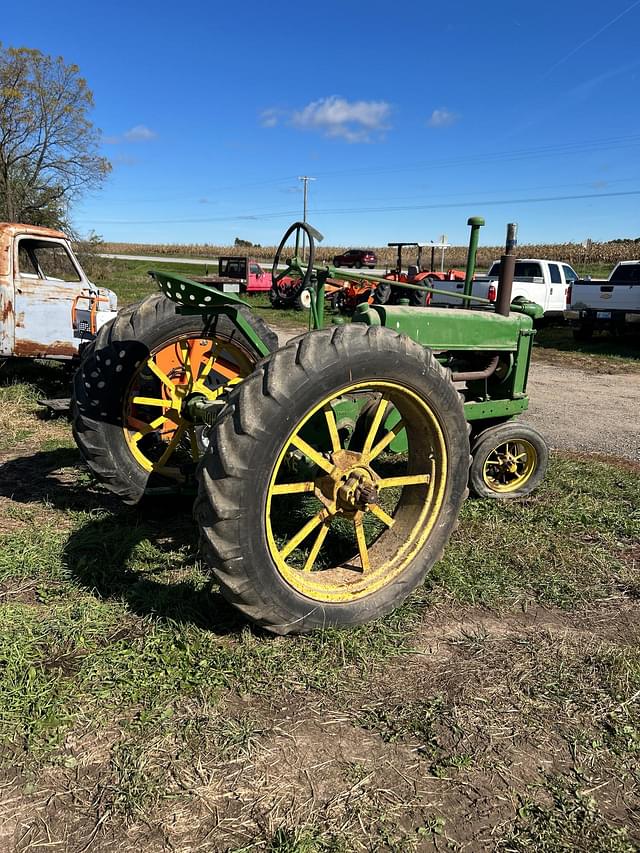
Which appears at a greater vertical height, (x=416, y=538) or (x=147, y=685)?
(x=416, y=538)

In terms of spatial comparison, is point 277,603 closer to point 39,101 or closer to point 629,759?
point 629,759

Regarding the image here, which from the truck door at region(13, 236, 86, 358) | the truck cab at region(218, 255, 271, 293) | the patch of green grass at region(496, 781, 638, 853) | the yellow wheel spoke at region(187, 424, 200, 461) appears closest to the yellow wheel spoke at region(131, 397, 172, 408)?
the yellow wheel spoke at region(187, 424, 200, 461)

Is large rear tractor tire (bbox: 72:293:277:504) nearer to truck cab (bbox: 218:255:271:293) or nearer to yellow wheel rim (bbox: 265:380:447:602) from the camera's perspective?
yellow wheel rim (bbox: 265:380:447:602)

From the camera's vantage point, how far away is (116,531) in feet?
12.1

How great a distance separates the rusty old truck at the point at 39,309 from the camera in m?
7.56

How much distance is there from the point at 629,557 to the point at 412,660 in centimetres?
177

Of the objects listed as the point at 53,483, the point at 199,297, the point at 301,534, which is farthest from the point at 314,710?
the point at 53,483

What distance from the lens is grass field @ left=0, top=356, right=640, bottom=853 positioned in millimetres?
1850

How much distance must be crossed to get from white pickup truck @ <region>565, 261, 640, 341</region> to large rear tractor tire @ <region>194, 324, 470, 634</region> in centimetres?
1206

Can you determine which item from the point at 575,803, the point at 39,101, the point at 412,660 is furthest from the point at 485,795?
the point at 39,101

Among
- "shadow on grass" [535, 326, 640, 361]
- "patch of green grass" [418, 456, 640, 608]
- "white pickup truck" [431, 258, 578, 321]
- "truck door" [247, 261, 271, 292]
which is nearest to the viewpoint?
"patch of green grass" [418, 456, 640, 608]

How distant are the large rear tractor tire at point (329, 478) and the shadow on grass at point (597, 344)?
1089 cm

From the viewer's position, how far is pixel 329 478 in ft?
9.27

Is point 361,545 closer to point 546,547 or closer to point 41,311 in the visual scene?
point 546,547
